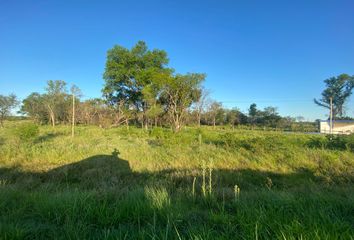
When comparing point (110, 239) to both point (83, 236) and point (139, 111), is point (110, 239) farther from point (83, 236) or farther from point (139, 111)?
point (139, 111)

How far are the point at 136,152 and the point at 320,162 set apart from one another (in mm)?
7305

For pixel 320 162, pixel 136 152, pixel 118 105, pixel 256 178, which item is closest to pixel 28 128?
pixel 136 152

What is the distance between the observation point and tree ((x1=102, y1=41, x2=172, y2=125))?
3369 centimetres

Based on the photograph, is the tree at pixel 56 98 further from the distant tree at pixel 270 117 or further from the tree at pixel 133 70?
the distant tree at pixel 270 117

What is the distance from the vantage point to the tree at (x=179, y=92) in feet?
97.4

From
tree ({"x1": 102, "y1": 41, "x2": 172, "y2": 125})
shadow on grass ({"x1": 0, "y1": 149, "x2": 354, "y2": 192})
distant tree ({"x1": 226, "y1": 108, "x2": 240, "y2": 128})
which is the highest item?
tree ({"x1": 102, "y1": 41, "x2": 172, "y2": 125})

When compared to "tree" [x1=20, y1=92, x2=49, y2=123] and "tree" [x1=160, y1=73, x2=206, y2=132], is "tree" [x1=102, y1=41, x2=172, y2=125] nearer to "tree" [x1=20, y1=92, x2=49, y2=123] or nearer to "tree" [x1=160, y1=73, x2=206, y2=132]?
"tree" [x1=160, y1=73, x2=206, y2=132]

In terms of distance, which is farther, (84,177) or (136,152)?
(136,152)

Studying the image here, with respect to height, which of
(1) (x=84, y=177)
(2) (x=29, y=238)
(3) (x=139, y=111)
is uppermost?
(3) (x=139, y=111)

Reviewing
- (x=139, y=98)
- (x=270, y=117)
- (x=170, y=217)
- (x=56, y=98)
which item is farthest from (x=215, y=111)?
(x=170, y=217)

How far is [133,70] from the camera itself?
33844 millimetres

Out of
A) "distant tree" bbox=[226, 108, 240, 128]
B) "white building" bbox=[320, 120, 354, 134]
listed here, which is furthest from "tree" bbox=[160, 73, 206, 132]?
"white building" bbox=[320, 120, 354, 134]

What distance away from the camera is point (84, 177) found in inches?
276

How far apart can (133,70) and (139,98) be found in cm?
477
